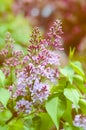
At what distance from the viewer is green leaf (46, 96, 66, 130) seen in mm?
1235

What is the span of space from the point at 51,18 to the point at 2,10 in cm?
115

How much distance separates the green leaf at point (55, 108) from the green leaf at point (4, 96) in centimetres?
10

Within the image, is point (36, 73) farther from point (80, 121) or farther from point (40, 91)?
point (80, 121)

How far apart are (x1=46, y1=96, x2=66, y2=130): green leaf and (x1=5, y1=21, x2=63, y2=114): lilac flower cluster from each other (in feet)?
0.07

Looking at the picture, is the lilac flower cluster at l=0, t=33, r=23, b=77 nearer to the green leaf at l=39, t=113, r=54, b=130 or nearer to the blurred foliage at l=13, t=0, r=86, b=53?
the green leaf at l=39, t=113, r=54, b=130

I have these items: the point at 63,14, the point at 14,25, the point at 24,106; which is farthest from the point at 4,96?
the point at 63,14

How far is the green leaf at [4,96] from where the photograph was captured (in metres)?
1.20

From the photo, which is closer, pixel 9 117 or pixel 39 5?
pixel 9 117

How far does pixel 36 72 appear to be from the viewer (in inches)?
48.9

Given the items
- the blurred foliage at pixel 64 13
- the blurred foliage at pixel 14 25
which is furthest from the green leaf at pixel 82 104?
the blurred foliage at pixel 64 13

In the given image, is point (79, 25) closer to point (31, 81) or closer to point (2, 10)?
point (2, 10)

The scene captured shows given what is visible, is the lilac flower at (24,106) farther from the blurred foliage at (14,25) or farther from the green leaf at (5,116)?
the blurred foliage at (14,25)

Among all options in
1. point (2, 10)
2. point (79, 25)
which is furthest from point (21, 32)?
point (79, 25)

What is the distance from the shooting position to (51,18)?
471 centimetres
